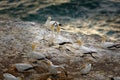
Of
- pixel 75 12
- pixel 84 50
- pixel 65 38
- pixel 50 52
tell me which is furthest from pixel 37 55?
pixel 75 12

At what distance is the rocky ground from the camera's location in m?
10.6

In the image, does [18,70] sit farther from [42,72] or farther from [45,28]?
[45,28]

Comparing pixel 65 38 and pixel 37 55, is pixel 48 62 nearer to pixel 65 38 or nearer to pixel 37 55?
pixel 37 55

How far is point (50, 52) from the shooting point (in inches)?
470

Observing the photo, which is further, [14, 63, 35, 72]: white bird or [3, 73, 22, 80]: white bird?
[14, 63, 35, 72]: white bird

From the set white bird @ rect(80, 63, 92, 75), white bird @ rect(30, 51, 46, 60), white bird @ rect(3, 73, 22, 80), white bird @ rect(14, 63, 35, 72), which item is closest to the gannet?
white bird @ rect(30, 51, 46, 60)

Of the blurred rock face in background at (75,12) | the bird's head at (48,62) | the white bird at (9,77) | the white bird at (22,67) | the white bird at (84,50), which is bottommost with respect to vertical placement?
the blurred rock face in background at (75,12)

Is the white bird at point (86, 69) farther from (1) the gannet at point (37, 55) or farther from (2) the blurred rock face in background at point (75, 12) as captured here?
(2) the blurred rock face in background at point (75, 12)

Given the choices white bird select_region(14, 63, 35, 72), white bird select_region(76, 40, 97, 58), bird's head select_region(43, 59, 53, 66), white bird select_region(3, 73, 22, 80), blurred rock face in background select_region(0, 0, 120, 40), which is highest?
white bird select_region(3, 73, 22, 80)

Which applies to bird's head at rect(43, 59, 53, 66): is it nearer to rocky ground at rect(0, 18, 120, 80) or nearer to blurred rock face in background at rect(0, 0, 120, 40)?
rocky ground at rect(0, 18, 120, 80)

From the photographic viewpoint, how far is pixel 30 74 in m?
10.2

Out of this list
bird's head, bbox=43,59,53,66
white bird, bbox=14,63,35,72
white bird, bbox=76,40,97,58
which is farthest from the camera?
white bird, bbox=76,40,97,58

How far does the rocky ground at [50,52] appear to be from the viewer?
34.7 ft

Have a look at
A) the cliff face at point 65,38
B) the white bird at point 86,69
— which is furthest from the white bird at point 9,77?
the white bird at point 86,69
